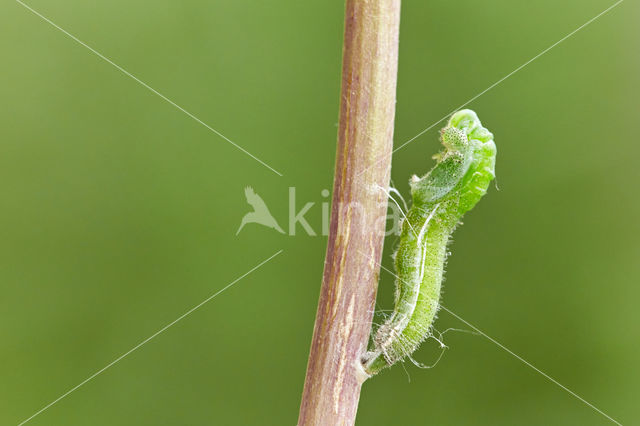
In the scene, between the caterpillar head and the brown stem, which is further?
the caterpillar head

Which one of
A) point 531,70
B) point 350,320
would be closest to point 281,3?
point 531,70

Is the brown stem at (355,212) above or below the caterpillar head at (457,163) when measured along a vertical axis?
below

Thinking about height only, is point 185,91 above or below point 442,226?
above

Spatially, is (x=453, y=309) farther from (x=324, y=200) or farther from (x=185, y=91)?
(x=185, y=91)

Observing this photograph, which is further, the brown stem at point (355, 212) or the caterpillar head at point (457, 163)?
the caterpillar head at point (457, 163)
